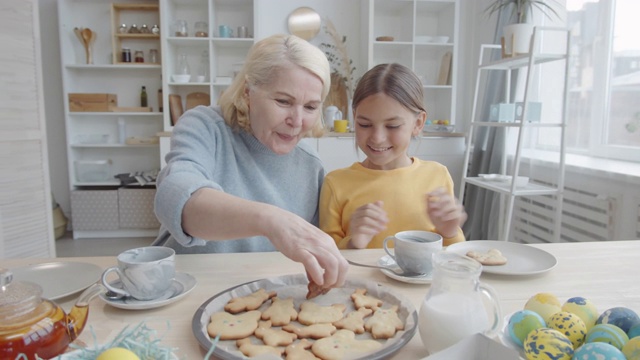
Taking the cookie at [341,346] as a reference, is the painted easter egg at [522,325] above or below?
above

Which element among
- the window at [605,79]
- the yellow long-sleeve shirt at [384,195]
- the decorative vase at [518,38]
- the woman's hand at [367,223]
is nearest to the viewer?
the woman's hand at [367,223]

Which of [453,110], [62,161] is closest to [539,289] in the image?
[453,110]

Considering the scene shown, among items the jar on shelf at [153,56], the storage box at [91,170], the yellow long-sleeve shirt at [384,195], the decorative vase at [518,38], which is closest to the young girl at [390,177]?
the yellow long-sleeve shirt at [384,195]

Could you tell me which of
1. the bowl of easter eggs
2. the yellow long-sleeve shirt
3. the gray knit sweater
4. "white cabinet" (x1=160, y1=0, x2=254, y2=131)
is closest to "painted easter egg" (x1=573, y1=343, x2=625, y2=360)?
the bowl of easter eggs

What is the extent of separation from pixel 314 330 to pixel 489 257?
53cm

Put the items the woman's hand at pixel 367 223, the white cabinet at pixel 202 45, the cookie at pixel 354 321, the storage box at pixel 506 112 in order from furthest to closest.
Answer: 1. the white cabinet at pixel 202 45
2. the storage box at pixel 506 112
3. the woman's hand at pixel 367 223
4. the cookie at pixel 354 321

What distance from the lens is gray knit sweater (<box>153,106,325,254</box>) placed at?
1.18 m

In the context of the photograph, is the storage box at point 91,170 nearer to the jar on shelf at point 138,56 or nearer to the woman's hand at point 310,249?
the jar on shelf at point 138,56

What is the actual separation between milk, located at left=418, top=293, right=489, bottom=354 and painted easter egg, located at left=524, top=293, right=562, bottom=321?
110 mm

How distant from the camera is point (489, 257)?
1.00 m

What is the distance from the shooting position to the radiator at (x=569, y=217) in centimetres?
239

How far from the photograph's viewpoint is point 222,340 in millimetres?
646

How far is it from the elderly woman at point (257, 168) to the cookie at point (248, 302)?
102 millimetres

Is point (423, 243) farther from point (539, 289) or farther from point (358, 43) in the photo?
point (358, 43)
